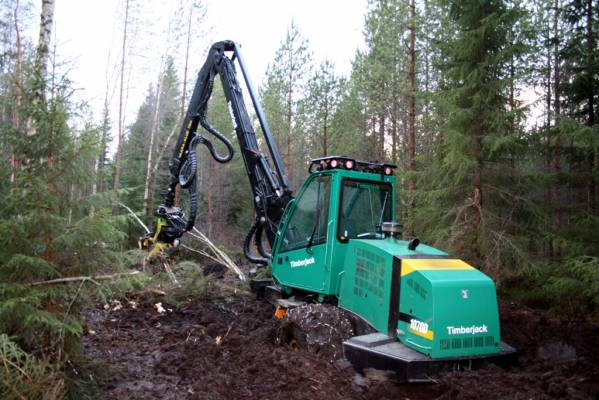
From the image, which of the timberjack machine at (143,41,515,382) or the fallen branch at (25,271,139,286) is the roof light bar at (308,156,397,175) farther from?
the fallen branch at (25,271,139,286)

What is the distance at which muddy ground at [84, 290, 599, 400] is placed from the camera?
4469 mm

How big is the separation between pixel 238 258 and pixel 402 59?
8.60 m

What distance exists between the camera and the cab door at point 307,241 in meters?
6.22

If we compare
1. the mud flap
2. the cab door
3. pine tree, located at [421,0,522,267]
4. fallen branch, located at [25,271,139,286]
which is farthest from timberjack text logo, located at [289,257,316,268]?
pine tree, located at [421,0,522,267]

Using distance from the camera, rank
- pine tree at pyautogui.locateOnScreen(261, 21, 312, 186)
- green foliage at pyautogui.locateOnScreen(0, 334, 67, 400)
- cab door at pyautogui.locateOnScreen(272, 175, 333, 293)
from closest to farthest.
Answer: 1. green foliage at pyautogui.locateOnScreen(0, 334, 67, 400)
2. cab door at pyautogui.locateOnScreen(272, 175, 333, 293)
3. pine tree at pyautogui.locateOnScreen(261, 21, 312, 186)

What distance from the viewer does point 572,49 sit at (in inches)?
413

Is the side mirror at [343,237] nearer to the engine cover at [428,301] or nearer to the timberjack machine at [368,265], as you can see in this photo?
the timberjack machine at [368,265]

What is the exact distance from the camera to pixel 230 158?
841cm

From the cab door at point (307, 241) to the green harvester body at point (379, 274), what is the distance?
0.01 m

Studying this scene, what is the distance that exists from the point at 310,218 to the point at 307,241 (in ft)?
1.00

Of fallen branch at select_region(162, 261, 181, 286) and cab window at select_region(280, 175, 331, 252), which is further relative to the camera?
fallen branch at select_region(162, 261, 181, 286)

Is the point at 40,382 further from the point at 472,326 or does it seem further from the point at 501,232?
the point at 501,232

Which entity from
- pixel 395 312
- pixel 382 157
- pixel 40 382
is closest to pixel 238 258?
pixel 395 312

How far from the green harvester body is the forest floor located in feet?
1.43
